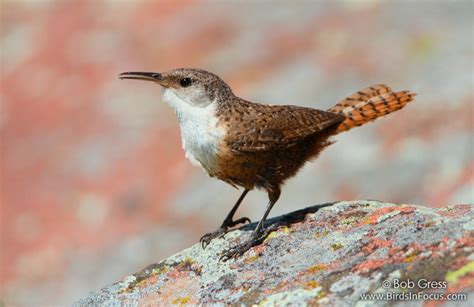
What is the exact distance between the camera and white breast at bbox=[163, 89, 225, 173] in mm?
6125

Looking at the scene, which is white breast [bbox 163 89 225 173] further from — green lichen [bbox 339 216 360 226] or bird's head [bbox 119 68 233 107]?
green lichen [bbox 339 216 360 226]

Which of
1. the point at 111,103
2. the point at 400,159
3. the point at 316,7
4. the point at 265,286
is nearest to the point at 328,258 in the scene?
the point at 265,286

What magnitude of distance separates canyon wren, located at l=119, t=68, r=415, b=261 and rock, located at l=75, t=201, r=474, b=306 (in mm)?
468

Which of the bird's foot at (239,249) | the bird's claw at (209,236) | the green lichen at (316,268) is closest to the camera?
the green lichen at (316,268)

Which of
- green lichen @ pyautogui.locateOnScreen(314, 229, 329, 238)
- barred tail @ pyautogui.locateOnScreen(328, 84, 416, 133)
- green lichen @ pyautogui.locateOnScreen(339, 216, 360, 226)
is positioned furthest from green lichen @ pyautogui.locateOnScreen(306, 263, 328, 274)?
barred tail @ pyautogui.locateOnScreen(328, 84, 416, 133)

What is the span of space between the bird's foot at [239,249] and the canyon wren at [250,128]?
0.23 m

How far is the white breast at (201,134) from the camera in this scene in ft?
20.1

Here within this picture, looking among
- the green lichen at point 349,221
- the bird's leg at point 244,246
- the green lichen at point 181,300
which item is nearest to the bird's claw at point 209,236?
the bird's leg at point 244,246

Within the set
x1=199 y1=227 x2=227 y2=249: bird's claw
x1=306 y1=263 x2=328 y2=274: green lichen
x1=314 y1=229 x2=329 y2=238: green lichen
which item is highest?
x1=199 y1=227 x2=227 y2=249: bird's claw

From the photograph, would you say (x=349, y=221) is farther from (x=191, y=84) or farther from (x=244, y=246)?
(x=191, y=84)

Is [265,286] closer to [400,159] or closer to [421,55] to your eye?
[400,159]

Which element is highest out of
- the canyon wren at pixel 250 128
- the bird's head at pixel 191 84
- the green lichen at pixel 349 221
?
the bird's head at pixel 191 84

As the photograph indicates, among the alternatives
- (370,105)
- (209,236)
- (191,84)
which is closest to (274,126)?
(191,84)

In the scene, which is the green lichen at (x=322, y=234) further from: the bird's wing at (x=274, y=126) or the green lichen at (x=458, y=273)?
the green lichen at (x=458, y=273)
